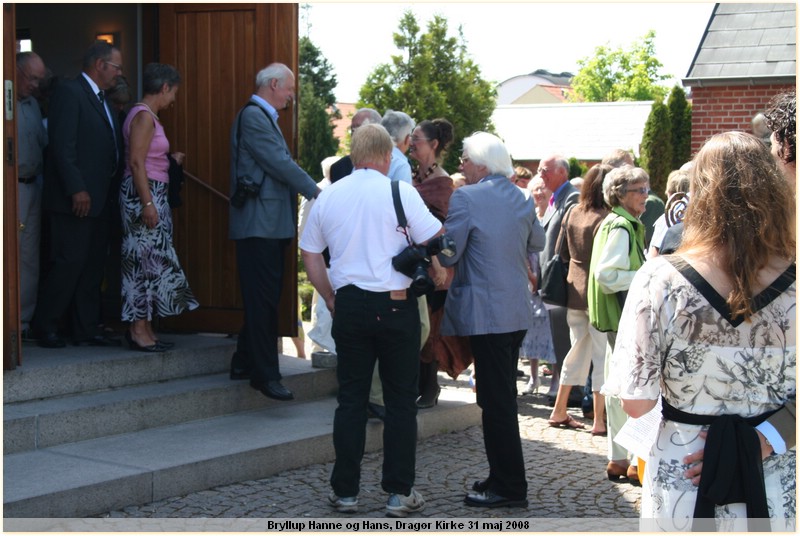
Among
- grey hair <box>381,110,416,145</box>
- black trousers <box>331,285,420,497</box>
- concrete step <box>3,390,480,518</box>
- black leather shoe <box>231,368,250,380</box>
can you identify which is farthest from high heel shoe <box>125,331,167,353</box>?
grey hair <box>381,110,416,145</box>

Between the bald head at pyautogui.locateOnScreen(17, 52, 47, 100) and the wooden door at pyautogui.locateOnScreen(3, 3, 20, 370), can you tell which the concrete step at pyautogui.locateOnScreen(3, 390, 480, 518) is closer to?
the wooden door at pyautogui.locateOnScreen(3, 3, 20, 370)

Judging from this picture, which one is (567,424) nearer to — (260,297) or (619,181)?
(619,181)

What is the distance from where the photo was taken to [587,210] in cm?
712

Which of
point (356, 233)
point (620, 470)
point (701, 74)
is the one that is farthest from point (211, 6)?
point (701, 74)

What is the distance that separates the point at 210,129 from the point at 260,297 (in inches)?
63.9

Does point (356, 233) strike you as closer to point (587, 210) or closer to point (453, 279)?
point (453, 279)

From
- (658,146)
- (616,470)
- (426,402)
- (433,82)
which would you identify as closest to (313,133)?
(433,82)

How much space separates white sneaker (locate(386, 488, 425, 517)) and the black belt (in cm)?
243

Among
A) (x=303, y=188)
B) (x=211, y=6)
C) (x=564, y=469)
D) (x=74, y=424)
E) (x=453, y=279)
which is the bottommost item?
(x=564, y=469)

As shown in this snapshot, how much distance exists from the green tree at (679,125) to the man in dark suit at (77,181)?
16.0 metres

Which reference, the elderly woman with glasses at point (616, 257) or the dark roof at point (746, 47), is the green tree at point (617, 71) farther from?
the elderly woman with glasses at point (616, 257)

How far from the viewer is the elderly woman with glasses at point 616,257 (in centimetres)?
597

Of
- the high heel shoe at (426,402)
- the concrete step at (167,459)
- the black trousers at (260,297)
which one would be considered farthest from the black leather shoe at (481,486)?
the black trousers at (260,297)

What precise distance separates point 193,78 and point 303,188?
5.61 ft
